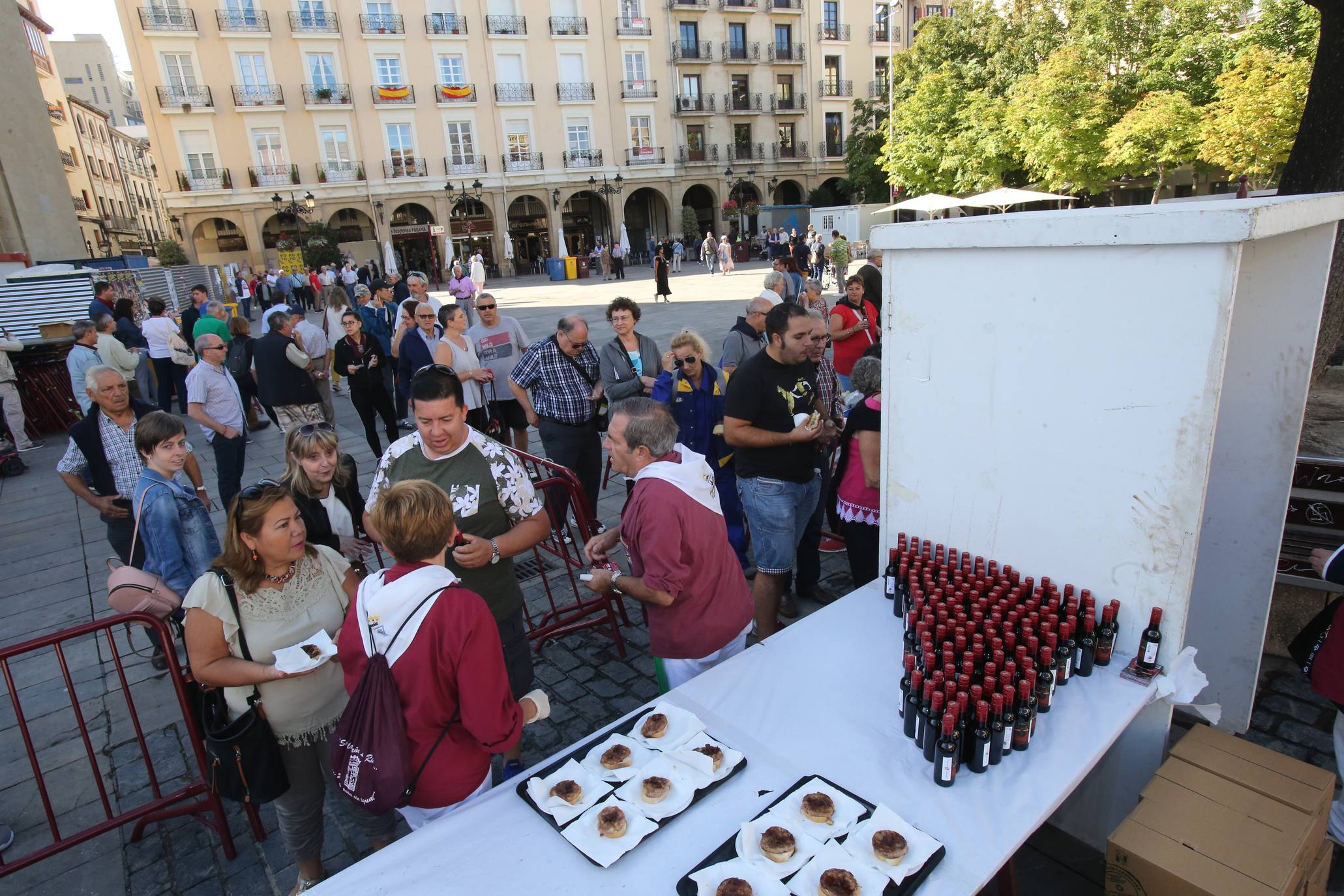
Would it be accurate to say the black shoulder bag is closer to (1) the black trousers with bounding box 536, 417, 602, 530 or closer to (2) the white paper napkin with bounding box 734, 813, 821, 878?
(2) the white paper napkin with bounding box 734, 813, 821, 878

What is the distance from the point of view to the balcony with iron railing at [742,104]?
42312 millimetres

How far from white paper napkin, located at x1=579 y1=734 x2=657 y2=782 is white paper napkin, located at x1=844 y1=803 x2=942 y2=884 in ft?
2.11

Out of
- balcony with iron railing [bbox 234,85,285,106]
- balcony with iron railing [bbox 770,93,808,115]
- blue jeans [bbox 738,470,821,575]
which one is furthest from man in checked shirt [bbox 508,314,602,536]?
balcony with iron railing [bbox 770,93,808,115]

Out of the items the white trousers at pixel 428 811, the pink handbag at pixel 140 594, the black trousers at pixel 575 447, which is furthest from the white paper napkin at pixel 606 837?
the black trousers at pixel 575 447

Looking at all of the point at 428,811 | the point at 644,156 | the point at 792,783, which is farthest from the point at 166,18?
the point at 792,783

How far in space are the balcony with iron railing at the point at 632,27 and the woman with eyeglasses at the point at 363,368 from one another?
122 feet

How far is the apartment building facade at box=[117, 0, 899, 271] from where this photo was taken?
33750 millimetres

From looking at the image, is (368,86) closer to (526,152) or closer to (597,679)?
(526,152)

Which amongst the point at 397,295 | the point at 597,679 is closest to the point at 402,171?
the point at 397,295

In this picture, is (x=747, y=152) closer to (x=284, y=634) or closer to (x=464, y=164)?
(x=464, y=164)

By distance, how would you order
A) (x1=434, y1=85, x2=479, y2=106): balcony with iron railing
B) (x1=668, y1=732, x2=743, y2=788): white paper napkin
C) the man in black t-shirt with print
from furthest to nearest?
(x1=434, y1=85, x2=479, y2=106): balcony with iron railing → the man in black t-shirt with print → (x1=668, y1=732, x2=743, y2=788): white paper napkin

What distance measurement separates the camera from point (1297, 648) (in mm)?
3029

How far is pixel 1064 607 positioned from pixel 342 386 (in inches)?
580

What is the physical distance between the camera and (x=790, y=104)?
44.0m
